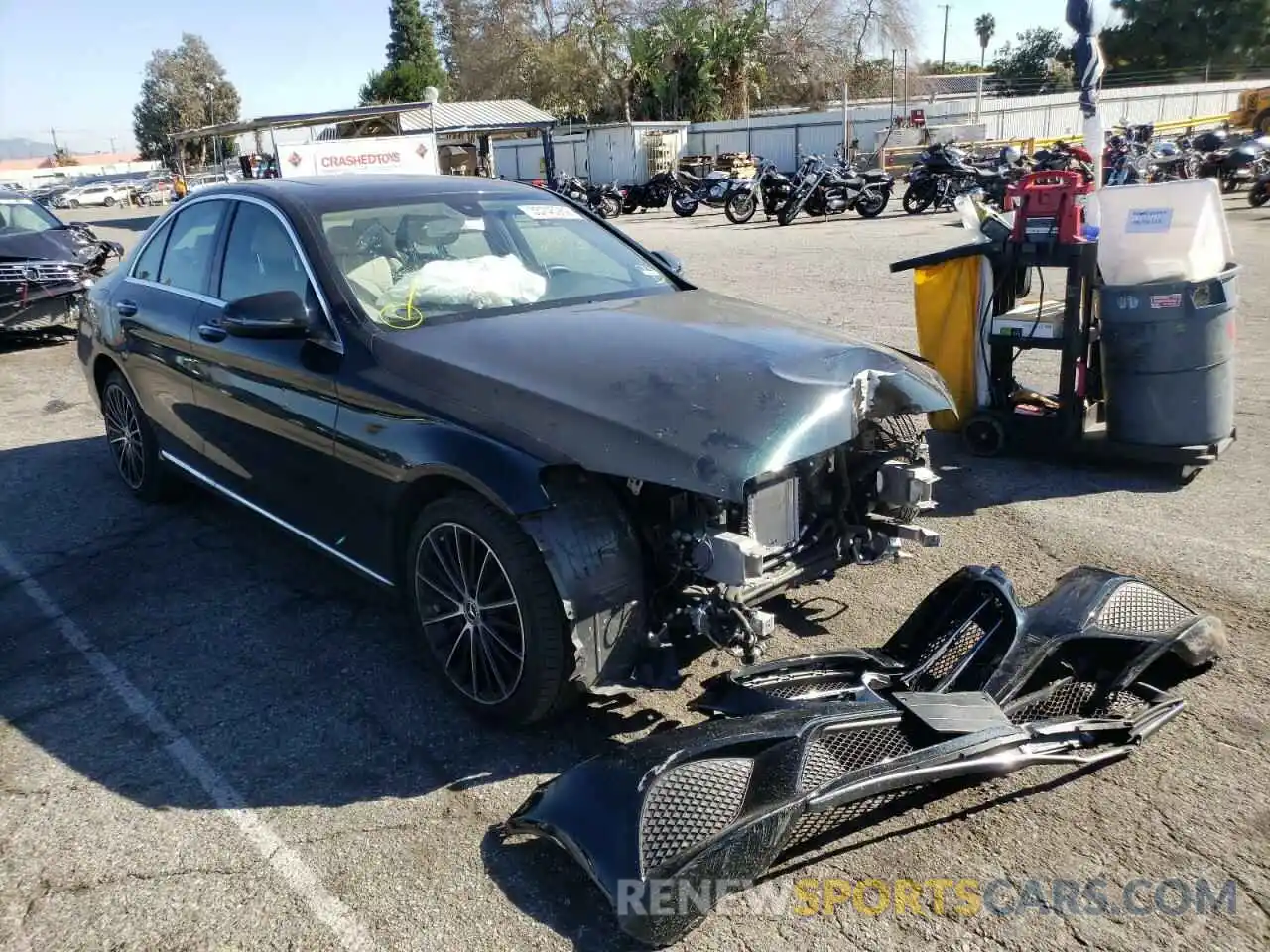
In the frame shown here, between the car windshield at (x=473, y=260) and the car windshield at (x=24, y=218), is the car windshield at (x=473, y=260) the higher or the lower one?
the lower one

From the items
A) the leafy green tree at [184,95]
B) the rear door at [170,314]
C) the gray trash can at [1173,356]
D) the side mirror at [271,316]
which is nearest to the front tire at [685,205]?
the gray trash can at [1173,356]

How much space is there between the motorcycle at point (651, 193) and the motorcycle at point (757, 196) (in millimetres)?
5604

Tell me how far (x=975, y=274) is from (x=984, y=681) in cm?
368

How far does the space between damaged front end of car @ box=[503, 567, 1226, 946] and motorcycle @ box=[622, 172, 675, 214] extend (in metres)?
26.6

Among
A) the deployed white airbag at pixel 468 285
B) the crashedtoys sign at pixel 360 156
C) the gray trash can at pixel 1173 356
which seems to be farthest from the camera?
the crashedtoys sign at pixel 360 156

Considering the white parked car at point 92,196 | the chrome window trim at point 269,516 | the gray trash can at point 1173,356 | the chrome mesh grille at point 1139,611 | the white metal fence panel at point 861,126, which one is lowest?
the chrome mesh grille at point 1139,611

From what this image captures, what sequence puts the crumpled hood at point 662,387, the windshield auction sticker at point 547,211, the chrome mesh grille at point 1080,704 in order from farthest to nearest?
the windshield auction sticker at point 547,211, the chrome mesh grille at point 1080,704, the crumpled hood at point 662,387

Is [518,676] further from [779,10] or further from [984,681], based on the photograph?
[779,10]

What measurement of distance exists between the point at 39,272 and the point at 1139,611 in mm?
11382

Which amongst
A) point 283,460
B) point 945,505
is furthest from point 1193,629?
point 283,460

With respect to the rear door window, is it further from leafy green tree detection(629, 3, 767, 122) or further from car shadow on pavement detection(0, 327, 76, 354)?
leafy green tree detection(629, 3, 767, 122)

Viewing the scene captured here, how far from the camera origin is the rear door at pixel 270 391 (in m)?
3.85

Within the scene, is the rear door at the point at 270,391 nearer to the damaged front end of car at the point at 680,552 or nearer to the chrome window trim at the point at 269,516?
the chrome window trim at the point at 269,516

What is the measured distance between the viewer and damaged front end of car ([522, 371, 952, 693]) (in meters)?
3.01
